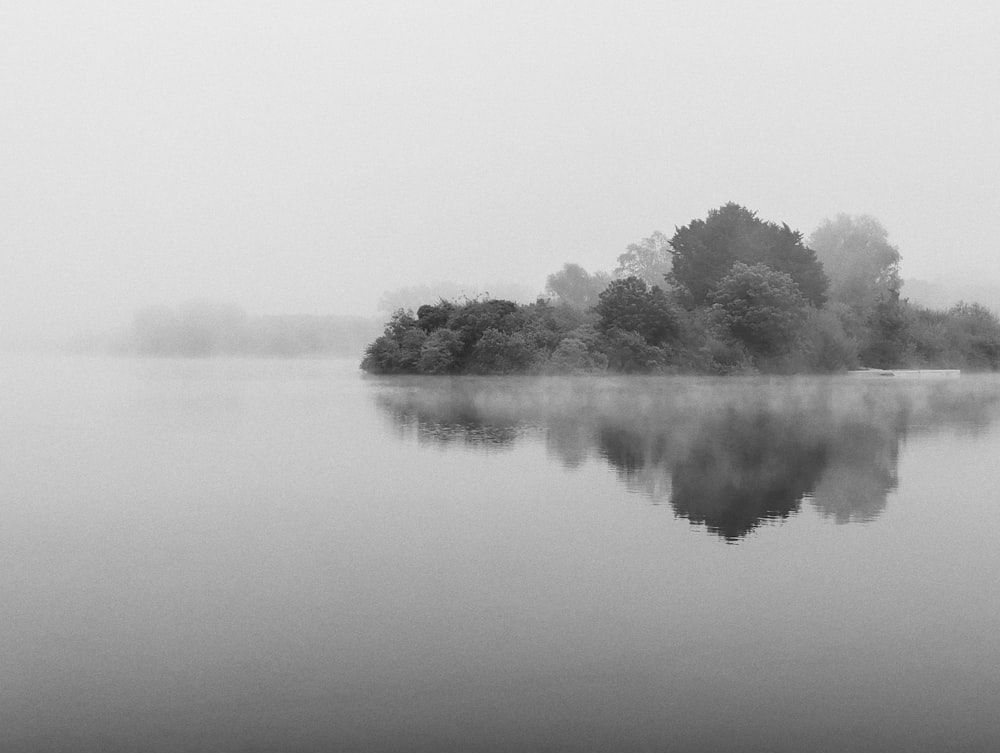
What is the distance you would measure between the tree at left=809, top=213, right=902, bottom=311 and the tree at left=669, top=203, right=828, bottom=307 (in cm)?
1438

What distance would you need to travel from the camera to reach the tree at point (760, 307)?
47.8 m

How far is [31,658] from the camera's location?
6535mm

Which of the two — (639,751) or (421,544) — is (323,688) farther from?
(421,544)

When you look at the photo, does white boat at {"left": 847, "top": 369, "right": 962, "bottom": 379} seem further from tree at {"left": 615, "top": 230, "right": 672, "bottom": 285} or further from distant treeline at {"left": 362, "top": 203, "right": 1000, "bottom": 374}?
tree at {"left": 615, "top": 230, "right": 672, "bottom": 285}

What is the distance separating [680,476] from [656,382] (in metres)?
29.4

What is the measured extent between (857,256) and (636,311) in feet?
103

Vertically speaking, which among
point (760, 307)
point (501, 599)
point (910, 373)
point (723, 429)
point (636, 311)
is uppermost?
point (760, 307)

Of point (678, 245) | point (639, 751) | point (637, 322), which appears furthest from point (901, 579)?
point (678, 245)

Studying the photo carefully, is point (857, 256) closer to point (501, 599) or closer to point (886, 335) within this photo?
point (886, 335)

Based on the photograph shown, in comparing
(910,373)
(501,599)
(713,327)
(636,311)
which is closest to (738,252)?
(713,327)

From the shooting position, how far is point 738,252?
175ft

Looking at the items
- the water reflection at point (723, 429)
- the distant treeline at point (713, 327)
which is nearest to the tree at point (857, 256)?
the distant treeline at point (713, 327)

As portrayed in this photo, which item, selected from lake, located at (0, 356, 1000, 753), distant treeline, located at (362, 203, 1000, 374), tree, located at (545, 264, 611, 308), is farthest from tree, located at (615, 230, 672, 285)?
lake, located at (0, 356, 1000, 753)

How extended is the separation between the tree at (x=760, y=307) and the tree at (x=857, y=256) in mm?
19999
